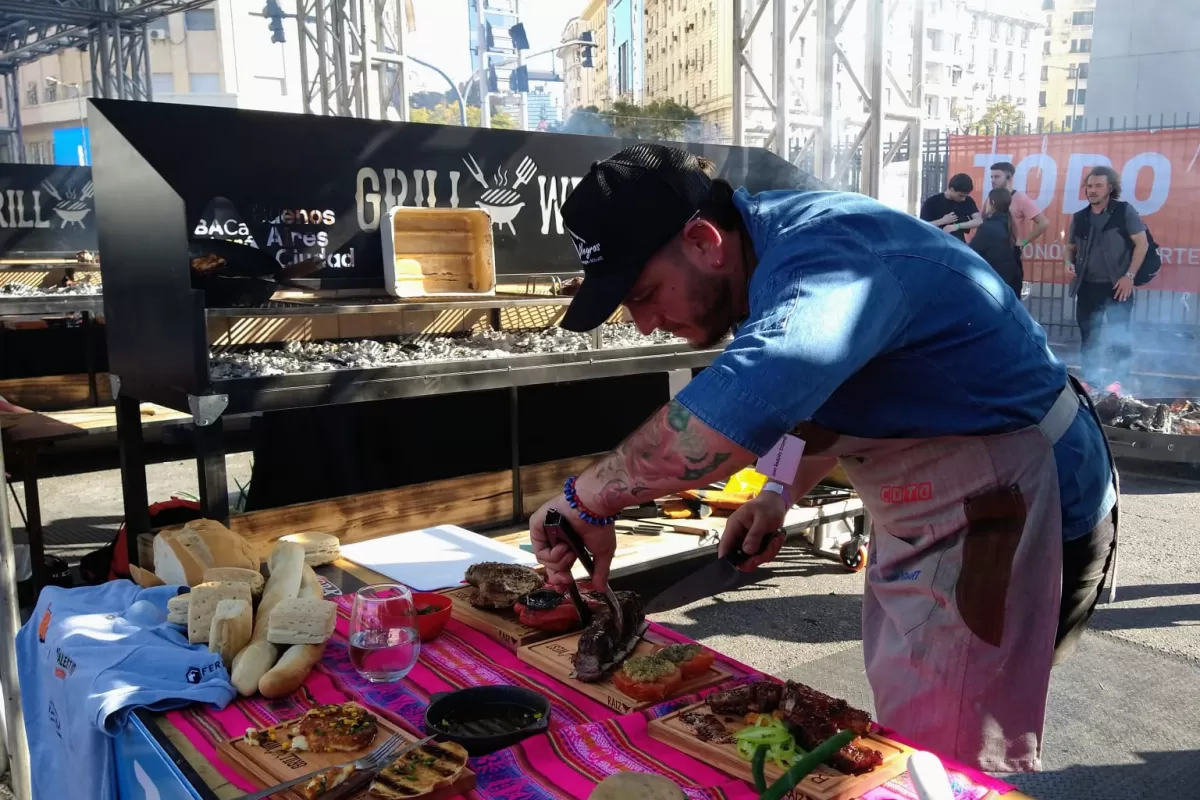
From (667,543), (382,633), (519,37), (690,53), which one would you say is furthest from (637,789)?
(690,53)

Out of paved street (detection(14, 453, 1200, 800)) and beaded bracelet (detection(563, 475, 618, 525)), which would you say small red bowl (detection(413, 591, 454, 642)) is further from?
paved street (detection(14, 453, 1200, 800))

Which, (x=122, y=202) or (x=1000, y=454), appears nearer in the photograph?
(x=1000, y=454)

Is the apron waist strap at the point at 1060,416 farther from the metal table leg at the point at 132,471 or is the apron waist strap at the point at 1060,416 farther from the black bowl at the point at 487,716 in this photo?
the metal table leg at the point at 132,471

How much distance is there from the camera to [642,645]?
212 centimetres

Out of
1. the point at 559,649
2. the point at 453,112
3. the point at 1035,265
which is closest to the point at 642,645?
the point at 559,649

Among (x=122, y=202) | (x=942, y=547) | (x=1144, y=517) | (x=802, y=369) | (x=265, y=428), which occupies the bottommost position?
(x=1144, y=517)

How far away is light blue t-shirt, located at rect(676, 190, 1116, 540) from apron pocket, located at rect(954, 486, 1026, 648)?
0.48ft

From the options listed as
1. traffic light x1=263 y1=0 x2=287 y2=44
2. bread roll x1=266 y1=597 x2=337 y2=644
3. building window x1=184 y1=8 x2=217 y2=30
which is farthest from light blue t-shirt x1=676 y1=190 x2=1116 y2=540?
building window x1=184 y1=8 x2=217 y2=30

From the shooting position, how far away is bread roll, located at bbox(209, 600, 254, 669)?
2068 millimetres

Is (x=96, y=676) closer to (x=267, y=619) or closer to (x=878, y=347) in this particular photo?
(x=267, y=619)

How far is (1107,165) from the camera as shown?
44.0ft

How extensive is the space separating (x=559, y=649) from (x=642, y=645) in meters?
0.19

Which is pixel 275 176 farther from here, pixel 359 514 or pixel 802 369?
pixel 802 369

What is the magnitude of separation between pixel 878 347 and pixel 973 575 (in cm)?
60
